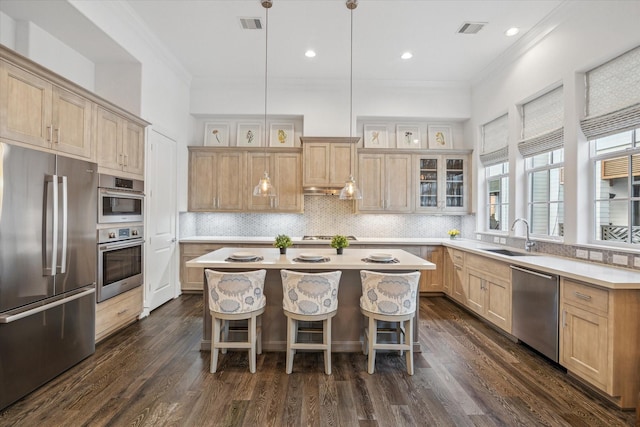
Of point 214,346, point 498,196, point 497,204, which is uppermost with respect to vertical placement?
point 498,196

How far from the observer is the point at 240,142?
5605 millimetres

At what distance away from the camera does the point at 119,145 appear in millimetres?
3461

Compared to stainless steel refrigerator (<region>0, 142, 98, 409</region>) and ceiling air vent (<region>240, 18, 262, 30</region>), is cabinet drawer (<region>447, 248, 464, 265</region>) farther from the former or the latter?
stainless steel refrigerator (<region>0, 142, 98, 409</region>)

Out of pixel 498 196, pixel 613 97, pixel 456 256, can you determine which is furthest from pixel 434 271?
pixel 613 97

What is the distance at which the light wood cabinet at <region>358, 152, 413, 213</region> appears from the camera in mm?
5410

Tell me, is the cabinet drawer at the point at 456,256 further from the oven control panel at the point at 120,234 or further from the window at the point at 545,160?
the oven control panel at the point at 120,234

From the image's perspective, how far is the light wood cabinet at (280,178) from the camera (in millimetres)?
5387

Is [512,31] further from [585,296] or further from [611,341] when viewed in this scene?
[611,341]

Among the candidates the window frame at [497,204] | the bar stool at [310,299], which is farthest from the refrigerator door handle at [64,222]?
the window frame at [497,204]

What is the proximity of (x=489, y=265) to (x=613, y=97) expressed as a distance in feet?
6.60

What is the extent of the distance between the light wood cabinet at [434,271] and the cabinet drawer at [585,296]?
248 cm

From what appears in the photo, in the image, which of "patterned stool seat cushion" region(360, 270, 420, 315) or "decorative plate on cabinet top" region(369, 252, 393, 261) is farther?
"decorative plate on cabinet top" region(369, 252, 393, 261)

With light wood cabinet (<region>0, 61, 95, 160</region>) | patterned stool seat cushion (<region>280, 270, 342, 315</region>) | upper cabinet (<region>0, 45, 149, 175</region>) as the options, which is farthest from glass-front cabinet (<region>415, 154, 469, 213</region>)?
light wood cabinet (<region>0, 61, 95, 160</region>)

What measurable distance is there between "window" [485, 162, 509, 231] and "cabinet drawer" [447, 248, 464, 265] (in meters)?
0.82
